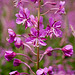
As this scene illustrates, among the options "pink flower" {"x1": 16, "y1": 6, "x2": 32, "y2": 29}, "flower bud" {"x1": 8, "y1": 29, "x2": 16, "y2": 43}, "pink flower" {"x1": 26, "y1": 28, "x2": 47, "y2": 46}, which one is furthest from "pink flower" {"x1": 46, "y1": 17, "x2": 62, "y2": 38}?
"flower bud" {"x1": 8, "y1": 29, "x2": 16, "y2": 43}

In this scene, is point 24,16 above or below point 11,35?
above

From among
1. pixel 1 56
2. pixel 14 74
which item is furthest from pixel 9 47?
pixel 14 74

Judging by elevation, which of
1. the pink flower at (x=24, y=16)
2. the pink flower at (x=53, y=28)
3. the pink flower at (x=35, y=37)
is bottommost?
the pink flower at (x=35, y=37)

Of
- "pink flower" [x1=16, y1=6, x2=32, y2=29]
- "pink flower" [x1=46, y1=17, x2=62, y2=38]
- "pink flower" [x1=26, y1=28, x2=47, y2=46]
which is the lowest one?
"pink flower" [x1=26, y1=28, x2=47, y2=46]

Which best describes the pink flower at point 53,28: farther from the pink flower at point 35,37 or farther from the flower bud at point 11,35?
the flower bud at point 11,35

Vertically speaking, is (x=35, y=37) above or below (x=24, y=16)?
below

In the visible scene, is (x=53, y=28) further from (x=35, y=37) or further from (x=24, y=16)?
(x=24, y=16)

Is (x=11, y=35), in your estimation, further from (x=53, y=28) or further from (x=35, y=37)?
(x=53, y=28)

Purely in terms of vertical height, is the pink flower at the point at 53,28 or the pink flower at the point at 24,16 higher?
the pink flower at the point at 24,16

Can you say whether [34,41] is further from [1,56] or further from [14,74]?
[1,56]

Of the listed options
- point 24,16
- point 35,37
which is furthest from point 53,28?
point 24,16

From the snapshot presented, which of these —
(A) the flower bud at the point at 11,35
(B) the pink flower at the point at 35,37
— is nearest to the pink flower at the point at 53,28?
(B) the pink flower at the point at 35,37

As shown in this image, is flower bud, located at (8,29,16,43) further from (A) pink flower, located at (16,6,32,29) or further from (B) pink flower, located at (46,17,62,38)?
(B) pink flower, located at (46,17,62,38)
